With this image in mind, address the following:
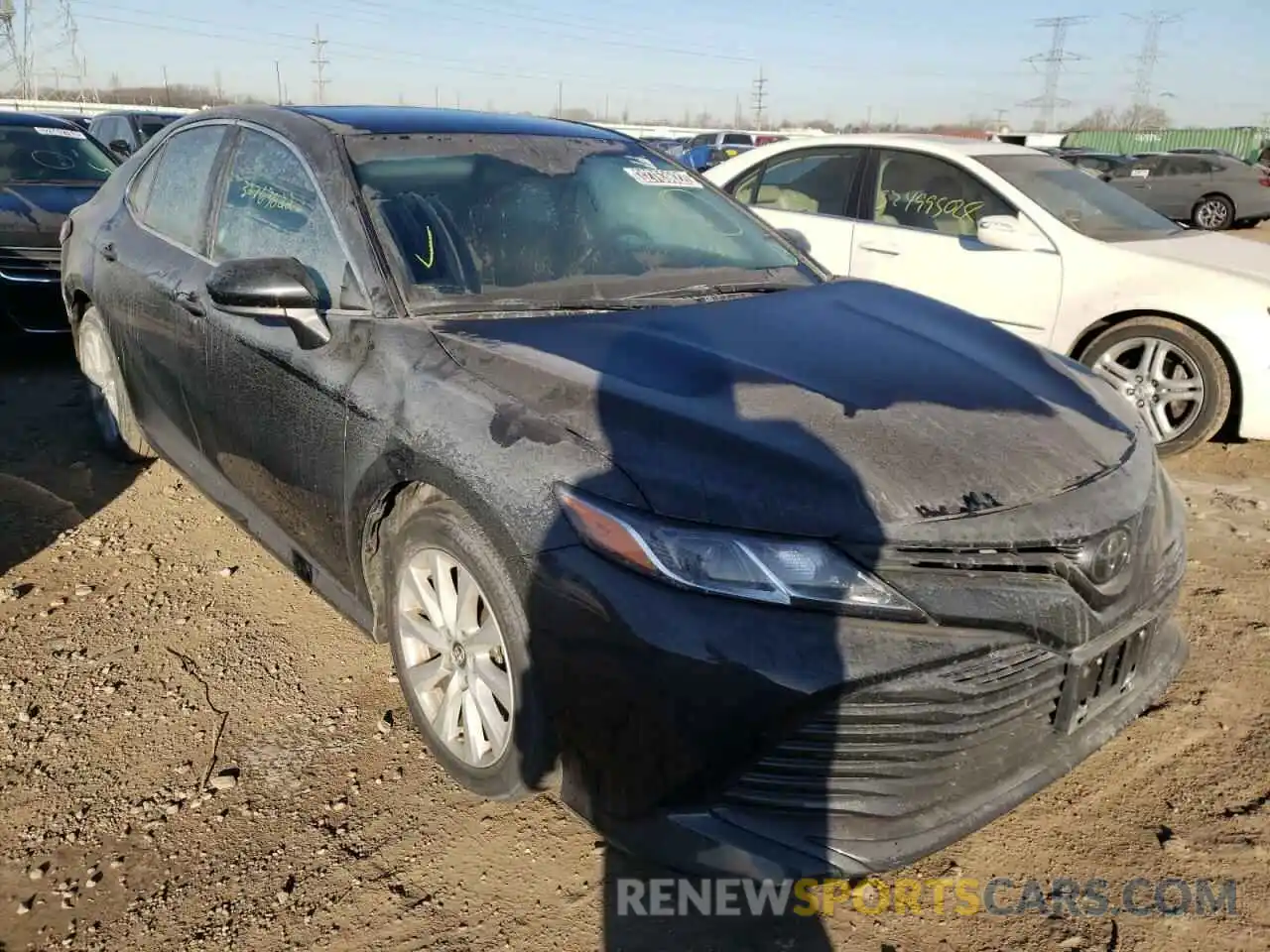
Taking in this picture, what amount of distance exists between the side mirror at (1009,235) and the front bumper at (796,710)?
3.69 metres

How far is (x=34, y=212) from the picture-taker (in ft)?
20.0

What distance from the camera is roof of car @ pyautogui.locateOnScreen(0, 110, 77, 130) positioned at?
7227 mm

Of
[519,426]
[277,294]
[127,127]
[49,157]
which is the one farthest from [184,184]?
[127,127]

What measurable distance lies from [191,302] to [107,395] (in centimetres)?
155

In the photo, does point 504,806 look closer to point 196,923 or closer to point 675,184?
point 196,923

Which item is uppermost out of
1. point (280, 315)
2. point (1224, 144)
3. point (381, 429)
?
point (1224, 144)

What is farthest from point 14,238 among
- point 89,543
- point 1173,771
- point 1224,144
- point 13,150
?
point 1224,144

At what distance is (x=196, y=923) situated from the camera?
208cm

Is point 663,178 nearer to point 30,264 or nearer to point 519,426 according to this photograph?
point 519,426

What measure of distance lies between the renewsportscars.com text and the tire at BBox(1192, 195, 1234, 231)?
19056 mm

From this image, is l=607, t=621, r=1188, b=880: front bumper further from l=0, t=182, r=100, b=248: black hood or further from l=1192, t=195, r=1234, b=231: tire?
l=1192, t=195, r=1234, b=231: tire

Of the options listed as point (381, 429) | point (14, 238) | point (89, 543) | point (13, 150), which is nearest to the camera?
point (381, 429)

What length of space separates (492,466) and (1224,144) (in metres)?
41.2

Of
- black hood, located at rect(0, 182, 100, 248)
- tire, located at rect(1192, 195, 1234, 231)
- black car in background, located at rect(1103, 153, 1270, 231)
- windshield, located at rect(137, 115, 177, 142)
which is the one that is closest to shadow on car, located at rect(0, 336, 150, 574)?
black hood, located at rect(0, 182, 100, 248)
